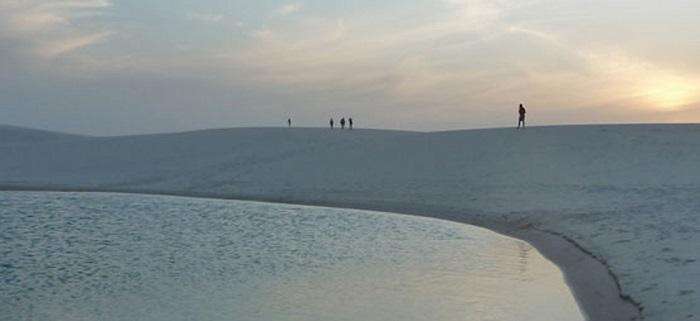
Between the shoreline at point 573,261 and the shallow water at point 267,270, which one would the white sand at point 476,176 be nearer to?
the shoreline at point 573,261

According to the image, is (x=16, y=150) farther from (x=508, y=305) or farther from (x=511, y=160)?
(x=508, y=305)

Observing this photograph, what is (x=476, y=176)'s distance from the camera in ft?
140

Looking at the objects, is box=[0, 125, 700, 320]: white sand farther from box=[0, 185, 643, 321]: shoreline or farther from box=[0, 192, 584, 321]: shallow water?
box=[0, 192, 584, 321]: shallow water

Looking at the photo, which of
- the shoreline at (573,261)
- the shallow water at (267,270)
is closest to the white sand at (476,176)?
the shoreline at (573,261)

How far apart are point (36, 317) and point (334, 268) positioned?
24.9 ft

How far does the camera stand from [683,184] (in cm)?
3425

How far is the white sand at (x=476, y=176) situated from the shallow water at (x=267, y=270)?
7.32 ft

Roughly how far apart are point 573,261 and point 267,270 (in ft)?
27.1

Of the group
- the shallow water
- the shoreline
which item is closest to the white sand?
the shoreline

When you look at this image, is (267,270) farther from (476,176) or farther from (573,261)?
(476,176)

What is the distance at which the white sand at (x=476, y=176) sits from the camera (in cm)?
2058

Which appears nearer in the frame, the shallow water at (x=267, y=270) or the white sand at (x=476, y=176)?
the shallow water at (x=267, y=270)

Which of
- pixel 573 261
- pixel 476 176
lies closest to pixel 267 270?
pixel 573 261

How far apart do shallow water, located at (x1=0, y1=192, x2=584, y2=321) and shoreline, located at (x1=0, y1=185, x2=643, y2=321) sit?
0.39m
